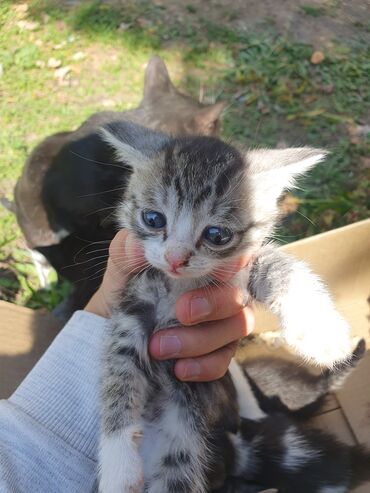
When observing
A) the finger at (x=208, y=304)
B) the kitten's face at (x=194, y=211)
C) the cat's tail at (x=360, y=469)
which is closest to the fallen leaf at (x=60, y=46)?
the kitten's face at (x=194, y=211)

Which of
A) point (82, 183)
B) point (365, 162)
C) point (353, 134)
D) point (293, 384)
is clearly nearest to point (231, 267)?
point (293, 384)

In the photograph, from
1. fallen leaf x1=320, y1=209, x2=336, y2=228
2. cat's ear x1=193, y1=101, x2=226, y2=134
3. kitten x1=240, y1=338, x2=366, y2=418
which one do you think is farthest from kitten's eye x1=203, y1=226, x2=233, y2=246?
fallen leaf x1=320, y1=209, x2=336, y2=228

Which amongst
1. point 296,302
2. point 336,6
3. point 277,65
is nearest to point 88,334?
point 296,302

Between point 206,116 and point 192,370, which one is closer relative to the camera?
point 192,370

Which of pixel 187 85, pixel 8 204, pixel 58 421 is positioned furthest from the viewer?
pixel 187 85

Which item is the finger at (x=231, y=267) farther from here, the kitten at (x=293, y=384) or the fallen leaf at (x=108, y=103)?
the fallen leaf at (x=108, y=103)

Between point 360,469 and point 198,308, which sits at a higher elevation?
point 198,308

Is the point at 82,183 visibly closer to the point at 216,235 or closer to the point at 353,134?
the point at 216,235

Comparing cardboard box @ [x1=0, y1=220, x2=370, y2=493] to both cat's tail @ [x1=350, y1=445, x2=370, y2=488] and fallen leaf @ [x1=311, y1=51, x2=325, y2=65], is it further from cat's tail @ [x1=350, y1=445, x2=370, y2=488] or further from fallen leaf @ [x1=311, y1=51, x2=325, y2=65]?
fallen leaf @ [x1=311, y1=51, x2=325, y2=65]

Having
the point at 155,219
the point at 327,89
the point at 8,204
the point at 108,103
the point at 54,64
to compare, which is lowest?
the point at 8,204
